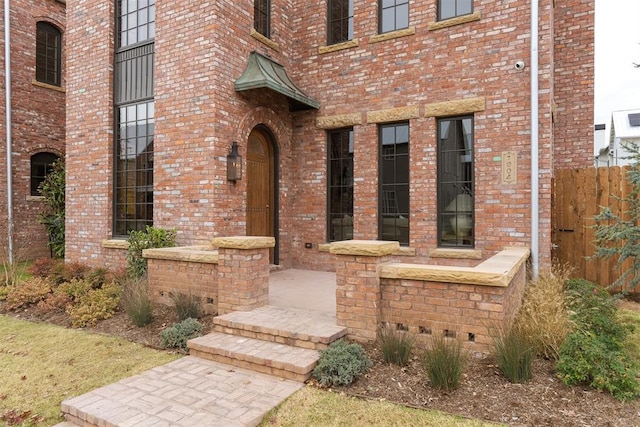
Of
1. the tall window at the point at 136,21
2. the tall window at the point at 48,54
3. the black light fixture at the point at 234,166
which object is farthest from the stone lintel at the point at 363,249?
the tall window at the point at 48,54

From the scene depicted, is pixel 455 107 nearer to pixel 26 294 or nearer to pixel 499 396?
pixel 499 396

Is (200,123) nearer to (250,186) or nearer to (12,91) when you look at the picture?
(250,186)

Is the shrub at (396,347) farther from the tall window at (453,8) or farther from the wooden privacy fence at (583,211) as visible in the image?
the tall window at (453,8)

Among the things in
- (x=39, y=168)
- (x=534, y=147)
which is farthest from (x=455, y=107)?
(x=39, y=168)

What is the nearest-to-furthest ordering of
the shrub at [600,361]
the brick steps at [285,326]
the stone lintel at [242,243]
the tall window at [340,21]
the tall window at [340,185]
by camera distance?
the shrub at [600,361]
the brick steps at [285,326]
the stone lintel at [242,243]
the tall window at [340,185]
the tall window at [340,21]

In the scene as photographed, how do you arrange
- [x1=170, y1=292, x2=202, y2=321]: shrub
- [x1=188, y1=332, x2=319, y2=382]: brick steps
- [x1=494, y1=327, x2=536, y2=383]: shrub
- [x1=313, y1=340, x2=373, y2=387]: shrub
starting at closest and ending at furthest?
[x1=494, y1=327, x2=536, y2=383]: shrub
[x1=313, y1=340, x2=373, y2=387]: shrub
[x1=188, y1=332, x2=319, y2=382]: brick steps
[x1=170, y1=292, x2=202, y2=321]: shrub

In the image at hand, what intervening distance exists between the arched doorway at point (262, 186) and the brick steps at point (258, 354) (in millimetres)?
3824

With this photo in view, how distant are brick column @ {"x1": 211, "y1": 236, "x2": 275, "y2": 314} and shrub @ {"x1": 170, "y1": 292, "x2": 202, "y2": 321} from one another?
404mm

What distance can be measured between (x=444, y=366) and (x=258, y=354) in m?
1.87

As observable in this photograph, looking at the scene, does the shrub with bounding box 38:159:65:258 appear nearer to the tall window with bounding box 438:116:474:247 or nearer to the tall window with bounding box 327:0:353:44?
the tall window with bounding box 327:0:353:44

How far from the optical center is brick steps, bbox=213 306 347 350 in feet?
14.4

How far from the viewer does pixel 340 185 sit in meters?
8.98

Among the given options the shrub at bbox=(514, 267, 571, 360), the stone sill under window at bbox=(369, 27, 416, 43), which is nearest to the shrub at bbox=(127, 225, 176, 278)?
the stone sill under window at bbox=(369, 27, 416, 43)

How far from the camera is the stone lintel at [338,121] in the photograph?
8570mm
